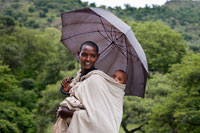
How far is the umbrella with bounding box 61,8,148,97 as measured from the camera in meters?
3.39

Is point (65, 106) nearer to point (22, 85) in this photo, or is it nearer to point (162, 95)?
point (162, 95)

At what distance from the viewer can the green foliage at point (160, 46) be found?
3061 centimetres

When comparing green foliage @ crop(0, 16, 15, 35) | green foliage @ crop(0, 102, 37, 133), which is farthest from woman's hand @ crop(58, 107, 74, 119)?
green foliage @ crop(0, 16, 15, 35)

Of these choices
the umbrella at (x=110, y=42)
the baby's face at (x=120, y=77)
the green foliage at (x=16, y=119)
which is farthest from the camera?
the green foliage at (x=16, y=119)

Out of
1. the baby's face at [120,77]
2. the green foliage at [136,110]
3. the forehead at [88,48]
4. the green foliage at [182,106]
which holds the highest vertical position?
the forehead at [88,48]

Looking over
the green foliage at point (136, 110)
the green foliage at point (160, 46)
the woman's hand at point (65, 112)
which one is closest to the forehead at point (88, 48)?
the woman's hand at point (65, 112)

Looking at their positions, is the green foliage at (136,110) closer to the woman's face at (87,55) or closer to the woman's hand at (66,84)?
the woman's hand at (66,84)

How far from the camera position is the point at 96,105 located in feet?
8.51

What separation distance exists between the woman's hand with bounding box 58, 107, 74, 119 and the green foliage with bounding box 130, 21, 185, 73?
2796 cm

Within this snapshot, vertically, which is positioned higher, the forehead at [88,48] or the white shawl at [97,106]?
the forehead at [88,48]

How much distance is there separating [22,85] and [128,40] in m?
27.6

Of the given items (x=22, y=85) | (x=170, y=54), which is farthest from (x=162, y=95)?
(x=22, y=85)

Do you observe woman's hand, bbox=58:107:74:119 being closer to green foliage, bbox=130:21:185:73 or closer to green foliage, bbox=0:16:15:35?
green foliage, bbox=130:21:185:73

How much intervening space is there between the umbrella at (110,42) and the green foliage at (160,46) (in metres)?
26.8
